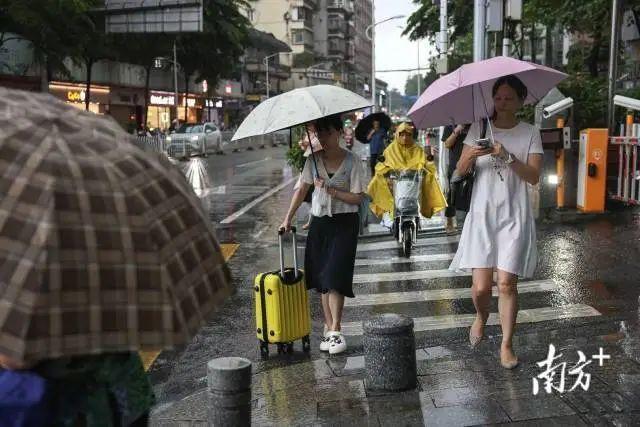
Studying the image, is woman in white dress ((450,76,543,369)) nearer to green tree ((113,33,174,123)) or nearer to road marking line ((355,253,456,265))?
road marking line ((355,253,456,265))

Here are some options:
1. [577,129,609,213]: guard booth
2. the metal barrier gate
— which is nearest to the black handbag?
the metal barrier gate

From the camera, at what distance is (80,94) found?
43250mm

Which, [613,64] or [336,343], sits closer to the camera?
[336,343]

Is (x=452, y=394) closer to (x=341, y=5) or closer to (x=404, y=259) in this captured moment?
(x=404, y=259)

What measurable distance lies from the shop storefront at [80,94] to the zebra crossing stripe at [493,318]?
111 feet

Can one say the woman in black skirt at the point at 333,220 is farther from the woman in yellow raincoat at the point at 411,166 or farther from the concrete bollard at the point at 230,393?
the woman in yellow raincoat at the point at 411,166

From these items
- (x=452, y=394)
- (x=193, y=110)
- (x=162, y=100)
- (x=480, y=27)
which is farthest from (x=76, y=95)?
(x=452, y=394)

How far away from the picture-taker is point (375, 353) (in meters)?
4.74

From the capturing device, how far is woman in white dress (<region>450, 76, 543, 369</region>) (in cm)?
484

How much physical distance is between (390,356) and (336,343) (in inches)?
45.7

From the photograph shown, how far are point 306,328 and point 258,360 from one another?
442mm

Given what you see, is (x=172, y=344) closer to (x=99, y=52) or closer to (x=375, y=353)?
(x=375, y=353)

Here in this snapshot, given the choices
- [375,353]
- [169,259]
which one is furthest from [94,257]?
[375,353]

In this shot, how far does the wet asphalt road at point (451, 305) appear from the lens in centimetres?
563
